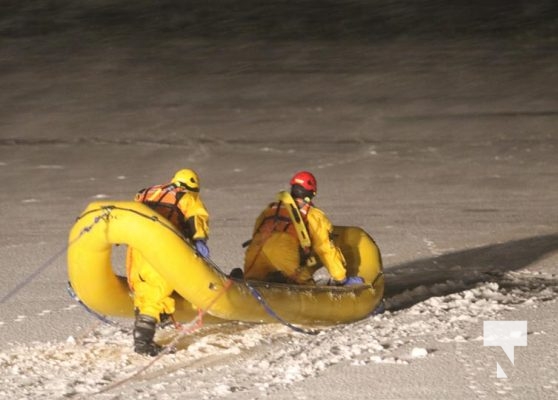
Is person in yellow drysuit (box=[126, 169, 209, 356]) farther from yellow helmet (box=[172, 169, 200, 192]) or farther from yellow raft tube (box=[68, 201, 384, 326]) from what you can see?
yellow raft tube (box=[68, 201, 384, 326])

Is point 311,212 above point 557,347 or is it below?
above

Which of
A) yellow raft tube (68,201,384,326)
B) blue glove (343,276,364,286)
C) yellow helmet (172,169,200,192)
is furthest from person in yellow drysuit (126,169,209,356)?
blue glove (343,276,364,286)

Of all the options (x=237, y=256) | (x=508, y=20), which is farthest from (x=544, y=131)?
(x=508, y=20)

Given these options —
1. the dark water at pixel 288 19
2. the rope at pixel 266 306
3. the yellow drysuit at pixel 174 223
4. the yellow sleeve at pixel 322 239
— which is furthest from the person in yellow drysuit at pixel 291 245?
the dark water at pixel 288 19

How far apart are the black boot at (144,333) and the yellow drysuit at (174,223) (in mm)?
30

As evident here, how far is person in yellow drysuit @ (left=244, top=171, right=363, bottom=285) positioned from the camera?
7.30 meters

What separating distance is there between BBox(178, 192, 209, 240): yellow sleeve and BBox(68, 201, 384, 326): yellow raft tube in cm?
17

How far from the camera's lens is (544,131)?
50.7 ft

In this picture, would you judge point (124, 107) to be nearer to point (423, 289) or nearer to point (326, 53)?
point (326, 53)

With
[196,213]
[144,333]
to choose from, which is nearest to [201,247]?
[196,213]

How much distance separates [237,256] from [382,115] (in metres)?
7.71

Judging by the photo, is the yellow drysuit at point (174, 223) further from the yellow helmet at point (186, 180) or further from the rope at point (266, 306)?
the rope at point (266, 306)

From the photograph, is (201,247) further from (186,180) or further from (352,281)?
(352,281)

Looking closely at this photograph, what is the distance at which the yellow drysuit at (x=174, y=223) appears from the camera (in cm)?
657
